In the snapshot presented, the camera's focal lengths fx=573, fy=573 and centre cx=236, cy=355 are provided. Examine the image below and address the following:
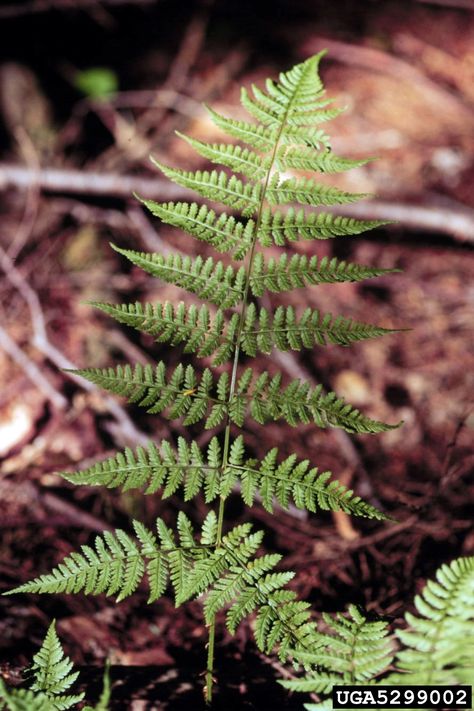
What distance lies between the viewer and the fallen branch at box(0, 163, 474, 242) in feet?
13.4

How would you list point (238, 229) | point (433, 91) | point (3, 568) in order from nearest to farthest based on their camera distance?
point (238, 229), point (3, 568), point (433, 91)

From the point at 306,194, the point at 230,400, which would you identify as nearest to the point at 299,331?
the point at 230,400

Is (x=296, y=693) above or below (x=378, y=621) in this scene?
below

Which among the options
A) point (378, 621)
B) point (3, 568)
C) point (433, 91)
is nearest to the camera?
point (378, 621)

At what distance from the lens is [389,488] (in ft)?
9.55

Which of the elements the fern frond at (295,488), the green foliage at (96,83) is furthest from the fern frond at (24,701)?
the green foliage at (96,83)

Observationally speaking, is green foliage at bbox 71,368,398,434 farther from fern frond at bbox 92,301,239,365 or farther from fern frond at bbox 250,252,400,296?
fern frond at bbox 250,252,400,296

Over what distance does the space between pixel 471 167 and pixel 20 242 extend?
11.6 ft

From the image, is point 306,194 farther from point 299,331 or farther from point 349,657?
point 349,657

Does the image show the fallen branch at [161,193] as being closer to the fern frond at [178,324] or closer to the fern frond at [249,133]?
the fern frond at [249,133]

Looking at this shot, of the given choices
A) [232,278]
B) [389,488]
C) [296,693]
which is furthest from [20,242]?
[296,693]

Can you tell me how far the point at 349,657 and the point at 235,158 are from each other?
1488 mm

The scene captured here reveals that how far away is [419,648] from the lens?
4.65 feet

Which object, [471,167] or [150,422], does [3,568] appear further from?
[471,167]
